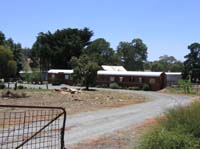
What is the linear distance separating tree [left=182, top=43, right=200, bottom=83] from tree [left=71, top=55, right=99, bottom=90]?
1175 inches

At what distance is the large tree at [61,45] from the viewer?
94.7 meters

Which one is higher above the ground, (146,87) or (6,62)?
(6,62)

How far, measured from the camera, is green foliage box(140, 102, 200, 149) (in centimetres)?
919

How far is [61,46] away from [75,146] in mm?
83242

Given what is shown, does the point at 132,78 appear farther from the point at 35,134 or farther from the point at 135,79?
the point at 35,134

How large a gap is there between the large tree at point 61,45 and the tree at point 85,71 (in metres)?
26.3

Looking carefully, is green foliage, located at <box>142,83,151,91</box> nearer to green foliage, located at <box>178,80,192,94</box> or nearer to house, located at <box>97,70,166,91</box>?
house, located at <box>97,70,166,91</box>

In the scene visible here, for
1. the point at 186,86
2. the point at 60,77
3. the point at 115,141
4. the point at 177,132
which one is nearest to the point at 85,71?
the point at 186,86

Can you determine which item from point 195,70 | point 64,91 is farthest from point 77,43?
point 64,91

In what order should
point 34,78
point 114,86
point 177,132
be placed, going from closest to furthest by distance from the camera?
point 177,132, point 114,86, point 34,78

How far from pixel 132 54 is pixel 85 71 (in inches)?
2599

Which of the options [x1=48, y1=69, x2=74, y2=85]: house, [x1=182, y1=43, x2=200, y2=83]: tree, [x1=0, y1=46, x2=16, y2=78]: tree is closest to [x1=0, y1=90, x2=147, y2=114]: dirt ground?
[x1=0, y1=46, x2=16, y2=78]: tree

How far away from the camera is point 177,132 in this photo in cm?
987

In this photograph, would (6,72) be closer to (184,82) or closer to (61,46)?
(184,82)
